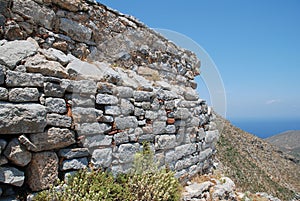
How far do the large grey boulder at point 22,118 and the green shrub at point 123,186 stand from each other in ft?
2.37

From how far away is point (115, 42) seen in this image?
193 inches

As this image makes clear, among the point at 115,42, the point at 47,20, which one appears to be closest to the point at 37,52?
the point at 47,20

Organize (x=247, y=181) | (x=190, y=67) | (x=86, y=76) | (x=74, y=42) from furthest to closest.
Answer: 1. (x=247, y=181)
2. (x=190, y=67)
3. (x=74, y=42)
4. (x=86, y=76)

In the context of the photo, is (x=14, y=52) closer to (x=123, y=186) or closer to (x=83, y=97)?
(x=83, y=97)

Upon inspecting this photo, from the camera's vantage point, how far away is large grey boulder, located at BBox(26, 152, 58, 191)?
2.97m

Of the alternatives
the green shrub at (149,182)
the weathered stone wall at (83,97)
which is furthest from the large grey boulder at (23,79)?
the green shrub at (149,182)

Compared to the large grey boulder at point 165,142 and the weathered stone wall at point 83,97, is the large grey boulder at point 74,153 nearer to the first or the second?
the weathered stone wall at point 83,97

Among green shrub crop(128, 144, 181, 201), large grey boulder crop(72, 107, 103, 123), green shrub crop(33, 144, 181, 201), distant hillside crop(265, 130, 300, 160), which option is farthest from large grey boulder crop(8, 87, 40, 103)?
distant hillside crop(265, 130, 300, 160)

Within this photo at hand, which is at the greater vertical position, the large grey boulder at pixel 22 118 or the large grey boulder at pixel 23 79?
the large grey boulder at pixel 23 79

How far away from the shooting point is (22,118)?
2793mm

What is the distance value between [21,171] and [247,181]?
14.2 m

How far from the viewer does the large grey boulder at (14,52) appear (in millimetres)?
2860

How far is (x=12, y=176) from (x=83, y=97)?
3.97ft

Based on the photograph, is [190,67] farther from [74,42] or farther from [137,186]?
[137,186]
